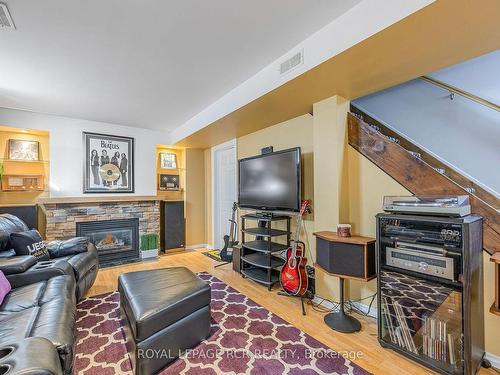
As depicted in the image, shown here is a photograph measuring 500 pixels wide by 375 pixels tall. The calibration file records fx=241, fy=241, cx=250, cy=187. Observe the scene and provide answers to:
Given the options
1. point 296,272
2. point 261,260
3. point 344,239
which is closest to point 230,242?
point 261,260

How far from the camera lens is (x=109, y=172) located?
4.38 m

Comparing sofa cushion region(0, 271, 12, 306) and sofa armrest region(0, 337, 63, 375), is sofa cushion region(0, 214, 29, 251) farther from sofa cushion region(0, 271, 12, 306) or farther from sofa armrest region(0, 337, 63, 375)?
sofa armrest region(0, 337, 63, 375)

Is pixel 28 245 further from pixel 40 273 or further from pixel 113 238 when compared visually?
pixel 113 238

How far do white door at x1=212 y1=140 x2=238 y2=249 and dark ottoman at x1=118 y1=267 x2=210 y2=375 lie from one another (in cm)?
258

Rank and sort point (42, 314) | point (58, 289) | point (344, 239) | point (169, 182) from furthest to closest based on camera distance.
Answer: point (169, 182) → point (344, 239) → point (58, 289) → point (42, 314)

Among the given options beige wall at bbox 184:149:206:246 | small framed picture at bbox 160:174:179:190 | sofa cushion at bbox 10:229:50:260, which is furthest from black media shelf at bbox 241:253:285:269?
small framed picture at bbox 160:174:179:190

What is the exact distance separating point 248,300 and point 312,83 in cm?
237

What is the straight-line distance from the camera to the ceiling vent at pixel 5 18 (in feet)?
5.31

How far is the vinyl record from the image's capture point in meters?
4.32

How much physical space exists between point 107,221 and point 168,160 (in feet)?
5.60

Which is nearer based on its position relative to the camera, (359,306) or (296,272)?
(359,306)

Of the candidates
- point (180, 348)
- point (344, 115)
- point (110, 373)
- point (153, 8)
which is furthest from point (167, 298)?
point (344, 115)

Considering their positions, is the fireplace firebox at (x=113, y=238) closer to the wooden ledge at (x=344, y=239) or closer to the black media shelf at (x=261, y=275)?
the black media shelf at (x=261, y=275)

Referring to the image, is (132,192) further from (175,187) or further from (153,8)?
(153,8)
